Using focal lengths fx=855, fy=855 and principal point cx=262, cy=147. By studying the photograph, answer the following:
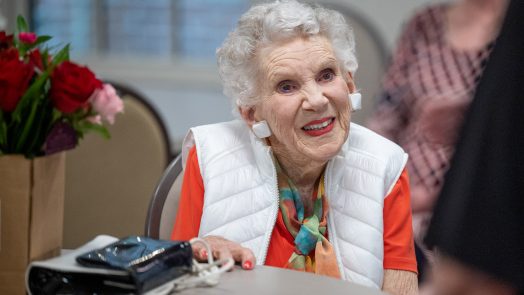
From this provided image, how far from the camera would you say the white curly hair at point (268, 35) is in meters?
1.92

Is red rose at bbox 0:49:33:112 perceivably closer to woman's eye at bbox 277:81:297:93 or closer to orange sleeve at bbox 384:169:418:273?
woman's eye at bbox 277:81:297:93

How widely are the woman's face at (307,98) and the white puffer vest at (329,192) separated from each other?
3.1 inches

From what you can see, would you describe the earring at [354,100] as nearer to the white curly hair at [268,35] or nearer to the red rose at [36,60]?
the white curly hair at [268,35]

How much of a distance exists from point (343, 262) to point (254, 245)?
0.20 metres

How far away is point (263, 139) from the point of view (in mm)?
1996

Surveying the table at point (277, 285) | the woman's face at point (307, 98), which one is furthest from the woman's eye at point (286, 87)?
the table at point (277, 285)

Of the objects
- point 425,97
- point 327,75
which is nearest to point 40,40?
point 327,75

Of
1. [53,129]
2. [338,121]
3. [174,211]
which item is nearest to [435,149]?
[338,121]

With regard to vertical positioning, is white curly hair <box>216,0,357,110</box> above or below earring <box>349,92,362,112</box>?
above

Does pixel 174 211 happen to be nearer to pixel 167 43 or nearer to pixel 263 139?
pixel 263 139

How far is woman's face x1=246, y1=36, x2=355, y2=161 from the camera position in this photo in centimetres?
190

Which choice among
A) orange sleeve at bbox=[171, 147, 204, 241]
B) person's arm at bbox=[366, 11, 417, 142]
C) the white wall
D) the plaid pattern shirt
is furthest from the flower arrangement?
the white wall

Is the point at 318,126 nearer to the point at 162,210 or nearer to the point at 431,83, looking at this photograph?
the point at 162,210

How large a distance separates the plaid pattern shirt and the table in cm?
109
